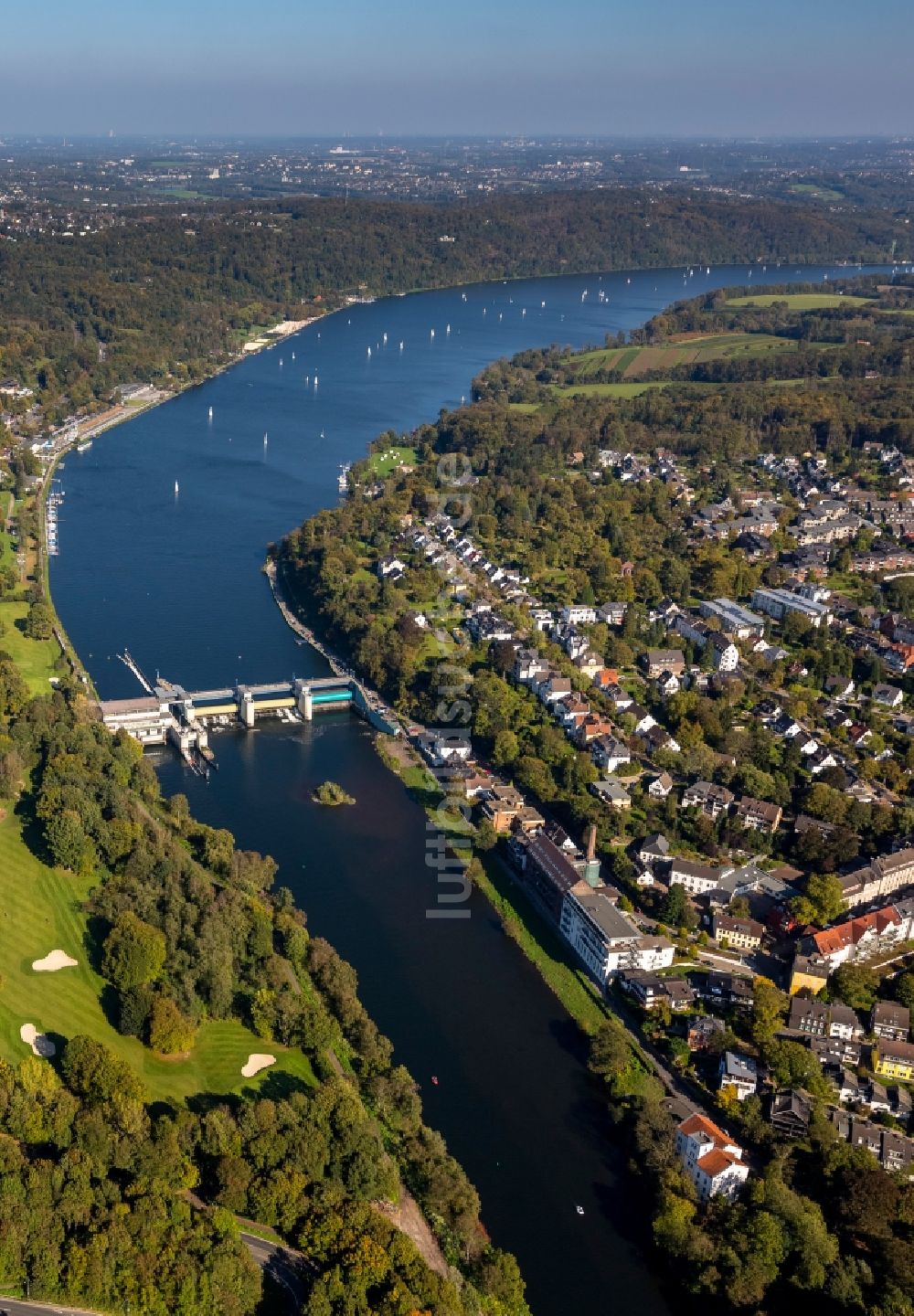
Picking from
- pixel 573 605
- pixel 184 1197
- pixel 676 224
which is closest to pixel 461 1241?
pixel 184 1197

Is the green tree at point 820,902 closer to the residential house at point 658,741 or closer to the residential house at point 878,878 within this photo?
the residential house at point 878,878

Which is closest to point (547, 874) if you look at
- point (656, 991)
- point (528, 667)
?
point (656, 991)

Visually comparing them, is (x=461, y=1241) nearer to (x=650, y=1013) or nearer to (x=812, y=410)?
(x=650, y=1013)

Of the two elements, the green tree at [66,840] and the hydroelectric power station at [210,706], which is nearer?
the green tree at [66,840]

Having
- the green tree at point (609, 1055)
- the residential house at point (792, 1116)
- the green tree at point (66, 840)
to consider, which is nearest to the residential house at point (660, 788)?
the green tree at point (609, 1055)

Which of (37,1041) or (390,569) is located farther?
(390,569)

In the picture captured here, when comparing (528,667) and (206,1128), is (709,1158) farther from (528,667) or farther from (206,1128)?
(528,667)

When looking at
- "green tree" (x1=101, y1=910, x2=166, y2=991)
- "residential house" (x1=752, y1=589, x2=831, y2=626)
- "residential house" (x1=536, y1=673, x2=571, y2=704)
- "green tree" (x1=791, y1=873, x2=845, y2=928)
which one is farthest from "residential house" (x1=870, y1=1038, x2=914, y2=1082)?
"residential house" (x1=752, y1=589, x2=831, y2=626)
